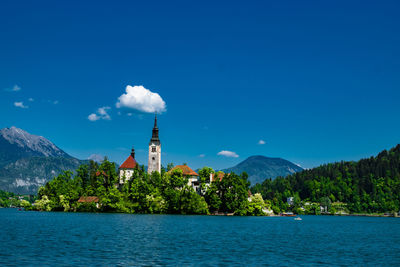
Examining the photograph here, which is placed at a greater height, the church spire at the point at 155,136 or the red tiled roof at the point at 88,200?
the church spire at the point at 155,136

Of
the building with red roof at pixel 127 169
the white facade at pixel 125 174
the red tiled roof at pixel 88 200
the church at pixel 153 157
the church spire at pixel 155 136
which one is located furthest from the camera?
the church spire at pixel 155 136

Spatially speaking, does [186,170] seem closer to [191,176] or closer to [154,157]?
[191,176]

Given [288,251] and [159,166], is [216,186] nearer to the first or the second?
[159,166]

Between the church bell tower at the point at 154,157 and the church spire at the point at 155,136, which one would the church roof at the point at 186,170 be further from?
the church spire at the point at 155,136

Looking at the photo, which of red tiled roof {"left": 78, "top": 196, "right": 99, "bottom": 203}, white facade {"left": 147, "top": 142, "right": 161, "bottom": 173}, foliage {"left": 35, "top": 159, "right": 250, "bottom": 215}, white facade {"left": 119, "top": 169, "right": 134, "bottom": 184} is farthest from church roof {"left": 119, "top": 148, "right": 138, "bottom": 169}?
red tiled roof {"left": 78, "top": 196, "right": 99, "bottom": 203}

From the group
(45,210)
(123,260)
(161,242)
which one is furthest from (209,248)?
(45,210)

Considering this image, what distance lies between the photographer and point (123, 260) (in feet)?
98.2

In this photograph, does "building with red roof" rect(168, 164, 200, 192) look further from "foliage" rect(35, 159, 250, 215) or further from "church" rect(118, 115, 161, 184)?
"church" rect(118, 115, 161, 184)

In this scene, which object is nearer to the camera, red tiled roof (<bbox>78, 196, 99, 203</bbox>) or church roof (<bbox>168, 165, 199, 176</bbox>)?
red tiled roof (<bbox>78, 196, 99, 203</bbox>)

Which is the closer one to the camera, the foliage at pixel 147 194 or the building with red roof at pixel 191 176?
the foliage at pixel 147 194

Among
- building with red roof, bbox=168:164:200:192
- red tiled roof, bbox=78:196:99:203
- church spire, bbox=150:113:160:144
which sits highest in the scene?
church spire, bbox=150:113:160:144

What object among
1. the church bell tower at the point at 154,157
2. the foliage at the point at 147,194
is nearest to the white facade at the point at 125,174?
the church bell tower at the point at 154,157

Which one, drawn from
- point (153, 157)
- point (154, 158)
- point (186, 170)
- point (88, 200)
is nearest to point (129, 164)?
point (153, 157)

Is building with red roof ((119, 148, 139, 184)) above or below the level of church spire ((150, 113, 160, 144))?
below
